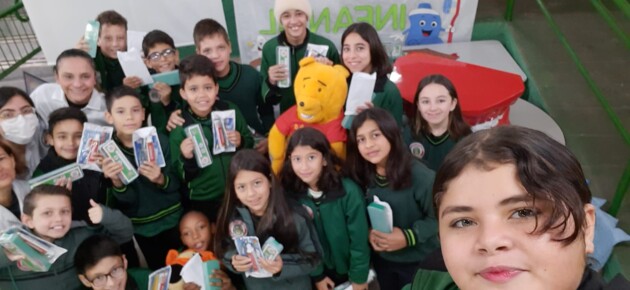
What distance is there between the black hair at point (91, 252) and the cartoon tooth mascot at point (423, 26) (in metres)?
3.45

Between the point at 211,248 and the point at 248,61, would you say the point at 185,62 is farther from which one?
the point at 248,61

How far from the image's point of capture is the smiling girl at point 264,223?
7.85 feet

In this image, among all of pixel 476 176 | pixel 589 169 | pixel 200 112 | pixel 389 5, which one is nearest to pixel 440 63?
pixel 389 5

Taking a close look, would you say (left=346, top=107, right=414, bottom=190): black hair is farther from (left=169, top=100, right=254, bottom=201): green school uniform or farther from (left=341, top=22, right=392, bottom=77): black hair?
(left=169, top=100, right=254, bottom=201): green school uniform

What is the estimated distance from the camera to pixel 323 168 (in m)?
2.53

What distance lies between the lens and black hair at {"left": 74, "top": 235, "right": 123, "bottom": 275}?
7.78 feet

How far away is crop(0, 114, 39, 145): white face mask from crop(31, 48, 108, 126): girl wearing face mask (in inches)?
8.9

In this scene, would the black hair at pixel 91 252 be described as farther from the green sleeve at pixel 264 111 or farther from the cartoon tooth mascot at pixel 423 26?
the cartoon tooth mascot at pixel 423 26

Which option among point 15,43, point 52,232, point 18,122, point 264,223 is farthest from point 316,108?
point 15,43

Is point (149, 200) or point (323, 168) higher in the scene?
point (323, 168)

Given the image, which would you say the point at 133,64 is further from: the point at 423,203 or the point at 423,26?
the point at 423,26

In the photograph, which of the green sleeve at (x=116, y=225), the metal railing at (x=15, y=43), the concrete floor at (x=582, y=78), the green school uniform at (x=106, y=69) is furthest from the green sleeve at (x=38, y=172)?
the concrete floor at (x=582, y=78)

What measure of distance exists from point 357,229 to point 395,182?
0.31 m

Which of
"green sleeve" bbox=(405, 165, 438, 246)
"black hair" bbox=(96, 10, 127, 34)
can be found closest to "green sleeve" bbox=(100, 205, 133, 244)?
"green sleeve" bbox=(405, 165, 438, 246)
